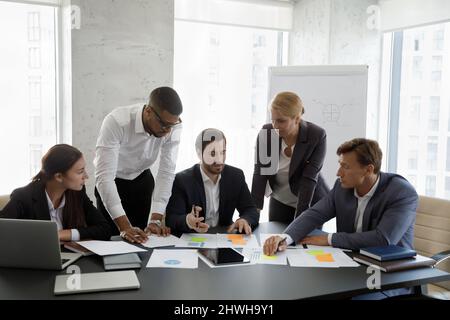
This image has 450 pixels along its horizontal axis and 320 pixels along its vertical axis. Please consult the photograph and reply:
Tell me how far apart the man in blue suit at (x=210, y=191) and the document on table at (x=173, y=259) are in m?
0.43

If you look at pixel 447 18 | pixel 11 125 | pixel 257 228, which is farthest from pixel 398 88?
pixel 11 125

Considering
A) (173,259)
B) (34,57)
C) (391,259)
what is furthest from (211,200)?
(34,57)

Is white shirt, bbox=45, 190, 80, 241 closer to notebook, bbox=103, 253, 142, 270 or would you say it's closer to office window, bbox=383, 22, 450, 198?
notebook, bbox=103, 253, 142, 270

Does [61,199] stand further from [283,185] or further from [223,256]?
[283,185]

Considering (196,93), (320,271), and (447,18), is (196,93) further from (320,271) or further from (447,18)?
(320,271)

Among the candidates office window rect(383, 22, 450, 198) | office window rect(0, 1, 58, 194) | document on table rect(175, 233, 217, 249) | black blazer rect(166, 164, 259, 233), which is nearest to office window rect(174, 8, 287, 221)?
office window rect(0, 1, 58, 194)

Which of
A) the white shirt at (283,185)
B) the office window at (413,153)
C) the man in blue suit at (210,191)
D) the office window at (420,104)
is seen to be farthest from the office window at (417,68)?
the man in blue suit at (210,191)

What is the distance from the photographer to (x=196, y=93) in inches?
171

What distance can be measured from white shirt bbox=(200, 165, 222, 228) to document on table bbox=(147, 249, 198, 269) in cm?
56

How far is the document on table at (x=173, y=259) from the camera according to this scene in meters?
1.83

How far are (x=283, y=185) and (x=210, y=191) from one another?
1.66 ft

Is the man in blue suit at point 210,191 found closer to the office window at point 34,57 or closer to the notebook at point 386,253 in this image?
the notebook at point 386,253

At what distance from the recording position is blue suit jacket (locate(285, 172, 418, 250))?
82.6 inches

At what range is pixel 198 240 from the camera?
2.22m
